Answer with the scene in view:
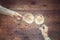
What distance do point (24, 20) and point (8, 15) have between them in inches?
10.2

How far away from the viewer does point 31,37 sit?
182 centimetres

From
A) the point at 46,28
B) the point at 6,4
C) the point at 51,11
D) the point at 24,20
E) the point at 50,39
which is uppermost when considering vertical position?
the point at 6,4

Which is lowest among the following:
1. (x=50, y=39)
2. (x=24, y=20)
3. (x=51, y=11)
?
(x=50, y=39)

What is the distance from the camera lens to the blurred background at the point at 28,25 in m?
1.83

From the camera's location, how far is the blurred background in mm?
1829

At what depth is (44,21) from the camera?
6.10 feet

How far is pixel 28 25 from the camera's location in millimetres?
1854

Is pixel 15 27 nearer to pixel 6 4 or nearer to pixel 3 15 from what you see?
pixel 3 15

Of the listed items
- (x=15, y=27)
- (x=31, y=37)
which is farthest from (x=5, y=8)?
(x=31, y=37)

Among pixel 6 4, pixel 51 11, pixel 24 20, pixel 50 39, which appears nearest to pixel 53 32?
pixel 50 39

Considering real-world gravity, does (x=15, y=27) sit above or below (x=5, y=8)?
below

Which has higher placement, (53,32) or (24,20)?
(24,20)

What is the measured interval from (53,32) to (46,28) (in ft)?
0.39

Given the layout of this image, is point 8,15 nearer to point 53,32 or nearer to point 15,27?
point 15,27
